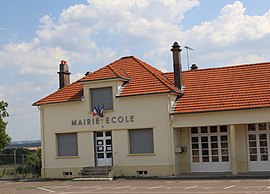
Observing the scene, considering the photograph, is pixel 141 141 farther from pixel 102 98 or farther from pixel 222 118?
pixel 222 118

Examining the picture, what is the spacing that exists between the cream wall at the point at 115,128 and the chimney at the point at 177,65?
7.68 ft

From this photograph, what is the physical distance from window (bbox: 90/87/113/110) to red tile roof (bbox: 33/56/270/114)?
0.78 m

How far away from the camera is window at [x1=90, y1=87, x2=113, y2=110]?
32750 millimetres

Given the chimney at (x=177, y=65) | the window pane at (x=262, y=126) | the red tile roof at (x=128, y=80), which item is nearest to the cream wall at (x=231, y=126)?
the window pane at (x=262, y=126)

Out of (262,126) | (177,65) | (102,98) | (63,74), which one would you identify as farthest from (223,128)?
(63,74)

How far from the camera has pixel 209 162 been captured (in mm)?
31547

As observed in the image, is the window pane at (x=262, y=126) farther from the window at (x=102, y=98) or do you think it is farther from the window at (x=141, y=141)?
the window at (x=102, y=98)

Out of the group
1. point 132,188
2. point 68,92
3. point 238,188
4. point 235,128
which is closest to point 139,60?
point 68,92

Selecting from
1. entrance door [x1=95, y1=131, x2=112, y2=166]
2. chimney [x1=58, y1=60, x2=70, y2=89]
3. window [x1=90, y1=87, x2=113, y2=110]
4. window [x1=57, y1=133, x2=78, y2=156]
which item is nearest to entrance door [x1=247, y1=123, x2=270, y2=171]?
entrance door [x1=95, y1=131, x2=112, y2=166]

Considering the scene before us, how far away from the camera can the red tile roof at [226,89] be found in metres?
29.9

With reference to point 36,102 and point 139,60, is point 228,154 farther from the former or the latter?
point 36,102

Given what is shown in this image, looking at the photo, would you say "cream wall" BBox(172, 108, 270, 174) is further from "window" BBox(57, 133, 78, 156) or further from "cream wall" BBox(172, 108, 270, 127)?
"window" BBox(57, 133, 78, 156)

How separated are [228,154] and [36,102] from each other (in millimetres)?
12536

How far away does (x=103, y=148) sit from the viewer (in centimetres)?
3300
